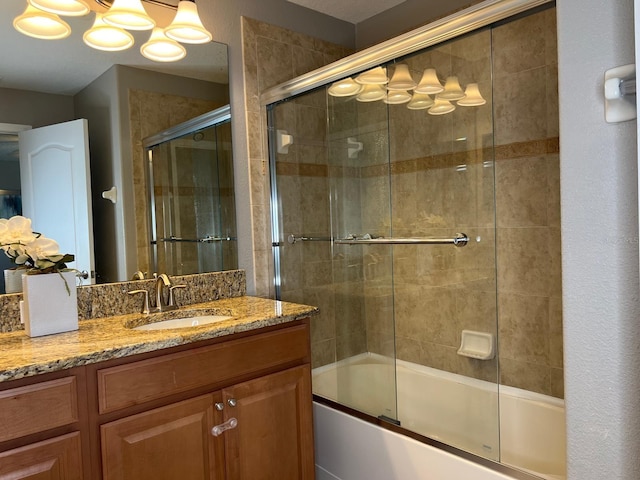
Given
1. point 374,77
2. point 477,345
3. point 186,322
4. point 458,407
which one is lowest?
point 458,407

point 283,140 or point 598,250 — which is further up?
point 283,140

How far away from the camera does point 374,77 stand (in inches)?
84.9

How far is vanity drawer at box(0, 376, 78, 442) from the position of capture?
1.16m

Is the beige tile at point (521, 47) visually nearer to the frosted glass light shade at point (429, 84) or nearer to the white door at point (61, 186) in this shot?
the frosted glass light shade at point (429, 84)

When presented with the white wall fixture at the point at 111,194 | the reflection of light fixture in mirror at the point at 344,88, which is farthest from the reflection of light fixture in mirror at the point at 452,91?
the white wall fixture at the point at 111,194

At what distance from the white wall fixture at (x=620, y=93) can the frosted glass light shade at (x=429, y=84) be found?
1.09 m

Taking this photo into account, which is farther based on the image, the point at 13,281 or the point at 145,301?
the point at 145,301

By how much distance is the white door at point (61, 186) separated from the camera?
170 centimetres

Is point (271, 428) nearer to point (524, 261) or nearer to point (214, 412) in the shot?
point (214, 412)

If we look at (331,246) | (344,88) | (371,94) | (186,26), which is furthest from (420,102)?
(186,26)

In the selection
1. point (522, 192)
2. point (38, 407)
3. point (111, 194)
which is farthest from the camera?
point (522, 192)

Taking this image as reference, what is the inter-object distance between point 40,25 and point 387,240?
68.2 inches

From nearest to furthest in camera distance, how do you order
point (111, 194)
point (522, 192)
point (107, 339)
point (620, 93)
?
1. point (620, 93)
2. point (107, 339)
3. point (111, 194)
4. point (522, 192)

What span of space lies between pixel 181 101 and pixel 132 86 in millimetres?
222
